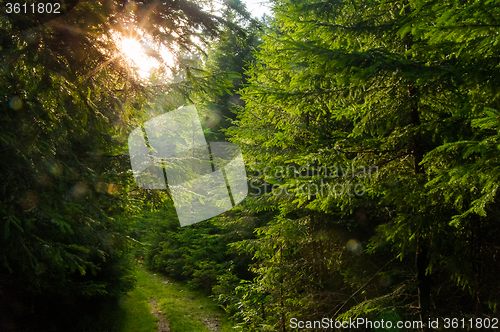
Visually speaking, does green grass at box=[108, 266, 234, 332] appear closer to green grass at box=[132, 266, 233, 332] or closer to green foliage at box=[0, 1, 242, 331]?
green grass at box=[132, 266, 233, 332]

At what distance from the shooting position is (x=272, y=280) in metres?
6.70

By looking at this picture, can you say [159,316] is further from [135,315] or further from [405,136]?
[405,136]

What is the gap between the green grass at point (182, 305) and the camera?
10.6 meters

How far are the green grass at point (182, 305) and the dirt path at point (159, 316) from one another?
146 millimetres

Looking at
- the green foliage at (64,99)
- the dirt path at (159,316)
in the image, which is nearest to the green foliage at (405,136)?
the green foliage at (64,99)

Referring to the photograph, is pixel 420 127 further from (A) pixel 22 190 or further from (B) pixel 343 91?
(A) pixel 22 190

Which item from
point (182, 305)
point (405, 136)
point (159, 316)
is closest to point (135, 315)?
point (159, 316)

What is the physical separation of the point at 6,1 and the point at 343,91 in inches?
150

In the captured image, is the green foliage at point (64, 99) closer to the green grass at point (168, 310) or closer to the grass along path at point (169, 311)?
the green grass at point (168, 310)

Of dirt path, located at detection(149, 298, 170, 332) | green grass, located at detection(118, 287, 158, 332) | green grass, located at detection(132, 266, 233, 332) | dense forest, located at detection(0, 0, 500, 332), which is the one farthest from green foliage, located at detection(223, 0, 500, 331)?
green grass, located at detection(118, 287, 158, 332)

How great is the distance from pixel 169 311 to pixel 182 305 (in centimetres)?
76

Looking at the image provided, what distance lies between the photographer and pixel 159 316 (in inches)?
432

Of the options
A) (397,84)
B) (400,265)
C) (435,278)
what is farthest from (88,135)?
(435,278)

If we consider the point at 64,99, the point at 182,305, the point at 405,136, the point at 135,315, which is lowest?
the point at 182,305
